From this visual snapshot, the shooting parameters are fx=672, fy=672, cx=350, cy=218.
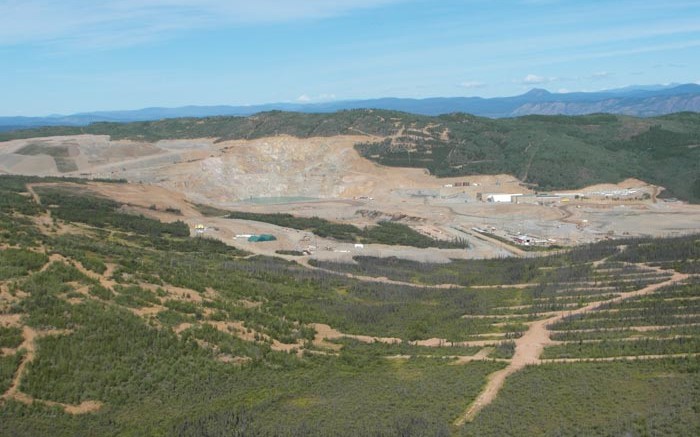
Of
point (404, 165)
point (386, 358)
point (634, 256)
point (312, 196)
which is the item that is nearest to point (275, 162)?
point (312, 196)

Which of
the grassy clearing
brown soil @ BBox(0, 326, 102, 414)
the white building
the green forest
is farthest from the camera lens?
the white building

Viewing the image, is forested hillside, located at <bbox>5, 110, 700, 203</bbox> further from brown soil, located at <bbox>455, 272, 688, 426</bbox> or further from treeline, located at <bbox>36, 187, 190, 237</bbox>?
brown soil, located at <bbox>455, 272, 688, 426</bbox>

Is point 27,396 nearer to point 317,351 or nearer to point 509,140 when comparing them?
point 317,351

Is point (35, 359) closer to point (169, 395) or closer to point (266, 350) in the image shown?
point (169, 395)

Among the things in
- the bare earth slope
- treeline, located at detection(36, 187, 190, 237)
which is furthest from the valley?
the bare earth slope

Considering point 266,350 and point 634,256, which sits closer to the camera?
point 266,350

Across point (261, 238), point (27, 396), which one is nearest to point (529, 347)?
point (27, 396)

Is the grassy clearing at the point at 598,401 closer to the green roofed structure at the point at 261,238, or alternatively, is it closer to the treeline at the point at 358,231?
the green roofed structure at the point at 261,238
